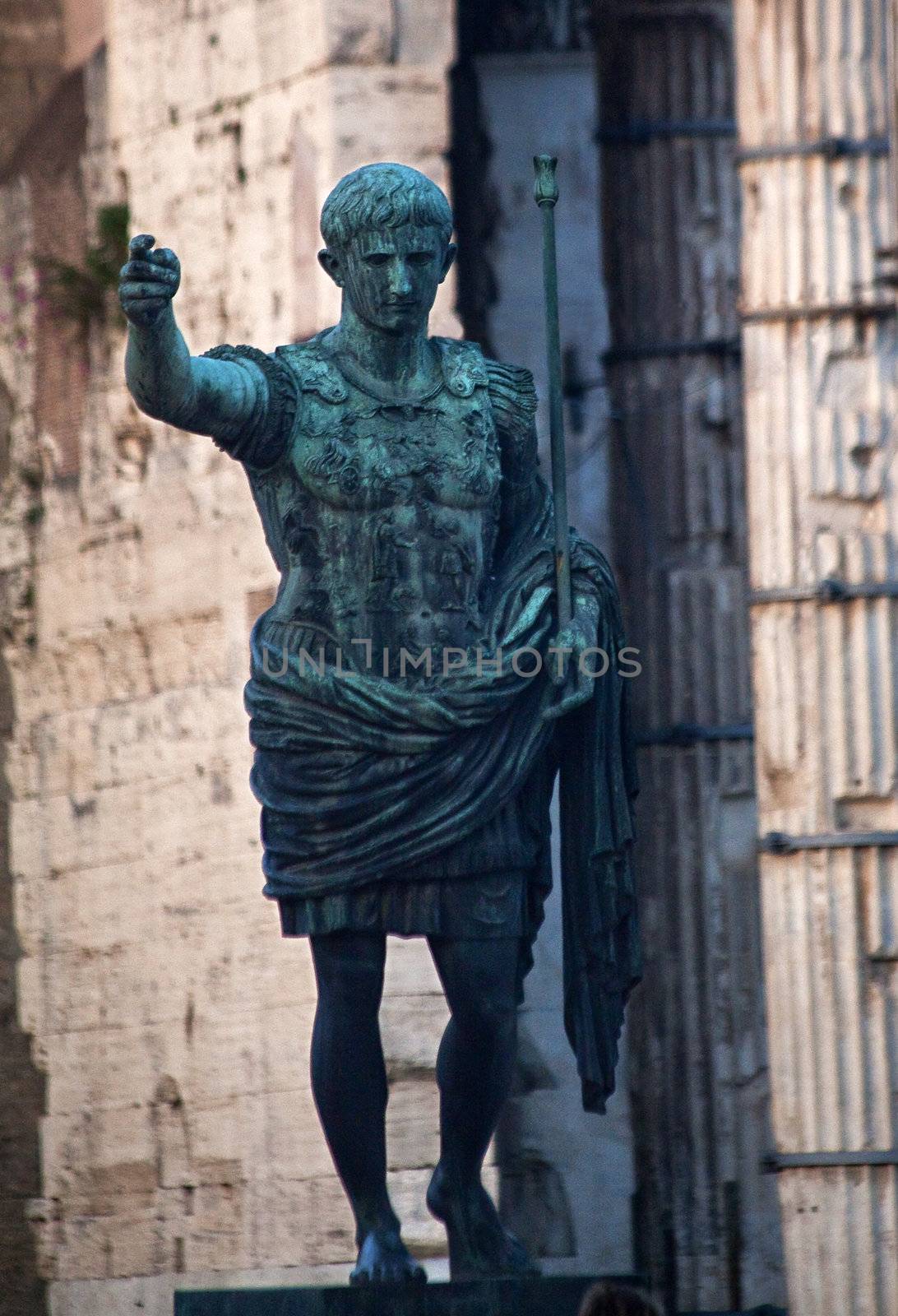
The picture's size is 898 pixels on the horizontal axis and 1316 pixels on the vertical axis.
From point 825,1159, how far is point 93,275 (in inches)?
138

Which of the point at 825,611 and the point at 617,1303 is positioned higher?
the point at 825,611

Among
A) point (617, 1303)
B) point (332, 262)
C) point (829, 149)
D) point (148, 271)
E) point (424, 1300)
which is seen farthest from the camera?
point (829, 149)

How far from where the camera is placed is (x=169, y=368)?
4980 millimetres

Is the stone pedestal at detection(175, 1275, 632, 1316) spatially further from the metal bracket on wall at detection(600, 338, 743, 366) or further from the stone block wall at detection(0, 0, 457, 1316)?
the metal bracket on wall at detection(600, 338, 743, 366)

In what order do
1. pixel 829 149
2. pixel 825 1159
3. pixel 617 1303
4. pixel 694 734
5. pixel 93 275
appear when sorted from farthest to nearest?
pixel 93 275 → pixel 694 734 → pixel 829 149 → pixel 825 1159 → pixel 617 1303

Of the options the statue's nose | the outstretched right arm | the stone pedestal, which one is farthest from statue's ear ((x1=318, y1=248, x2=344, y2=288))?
the stone pedestal

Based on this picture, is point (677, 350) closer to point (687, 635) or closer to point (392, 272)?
point (687, 635)

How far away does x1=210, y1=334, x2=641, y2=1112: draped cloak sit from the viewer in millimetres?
5172

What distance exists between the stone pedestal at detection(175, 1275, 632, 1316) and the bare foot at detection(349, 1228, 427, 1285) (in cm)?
5

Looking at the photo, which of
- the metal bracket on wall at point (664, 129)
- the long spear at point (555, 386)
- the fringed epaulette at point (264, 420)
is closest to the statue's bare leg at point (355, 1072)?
the long spear at point (555, 386)

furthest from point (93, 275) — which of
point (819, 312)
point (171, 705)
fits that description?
point (819, 312)

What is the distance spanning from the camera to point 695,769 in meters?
9.23

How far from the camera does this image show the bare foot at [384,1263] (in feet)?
16.7

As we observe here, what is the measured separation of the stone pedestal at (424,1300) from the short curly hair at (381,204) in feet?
5.61
